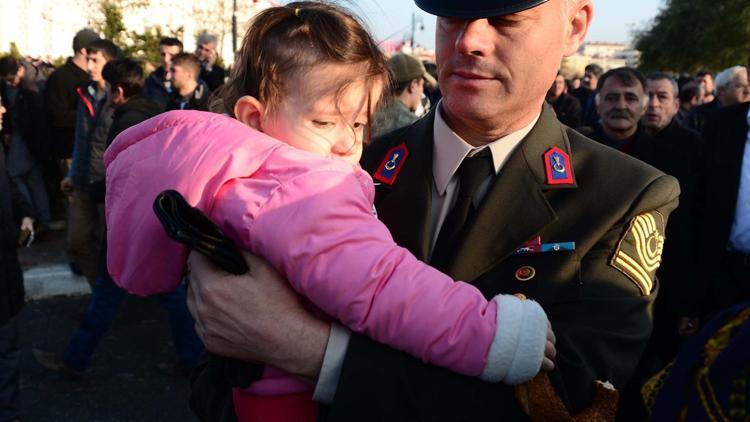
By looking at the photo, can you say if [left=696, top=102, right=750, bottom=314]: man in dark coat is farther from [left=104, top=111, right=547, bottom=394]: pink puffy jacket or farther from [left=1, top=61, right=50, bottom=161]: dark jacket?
[left=1, top=61, right=50, bottom=161]: dark jacket

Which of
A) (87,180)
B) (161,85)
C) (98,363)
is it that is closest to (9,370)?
(98,363)

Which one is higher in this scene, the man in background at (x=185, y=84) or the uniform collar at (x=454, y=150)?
the uniform collar at (x=454, y=150)

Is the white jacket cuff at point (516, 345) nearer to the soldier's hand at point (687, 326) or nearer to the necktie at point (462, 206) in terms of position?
the necktie at point (462, 206)

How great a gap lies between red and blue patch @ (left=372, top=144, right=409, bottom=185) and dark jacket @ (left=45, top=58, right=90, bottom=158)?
6.22 m

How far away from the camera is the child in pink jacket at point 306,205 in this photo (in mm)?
1239

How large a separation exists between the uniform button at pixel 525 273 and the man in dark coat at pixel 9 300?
2.75m

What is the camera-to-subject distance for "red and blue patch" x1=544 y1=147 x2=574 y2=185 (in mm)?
1649

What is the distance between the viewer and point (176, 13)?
61.8 ft

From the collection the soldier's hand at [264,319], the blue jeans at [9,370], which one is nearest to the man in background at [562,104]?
the blue jeans at [9,370]

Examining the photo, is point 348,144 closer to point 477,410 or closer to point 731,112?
point 477,410

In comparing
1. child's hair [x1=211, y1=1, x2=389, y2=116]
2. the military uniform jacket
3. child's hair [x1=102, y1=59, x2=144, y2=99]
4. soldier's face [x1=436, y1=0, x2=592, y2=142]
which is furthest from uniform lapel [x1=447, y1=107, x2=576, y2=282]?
child's hair [x1=102, y1=59, x2=144, y2=99]

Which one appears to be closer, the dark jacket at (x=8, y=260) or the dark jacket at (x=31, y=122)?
the dark jacket at (x=8, y=260)

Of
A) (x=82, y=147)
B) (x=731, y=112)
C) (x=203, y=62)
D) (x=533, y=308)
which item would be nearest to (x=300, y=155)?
(x=533, y=308)

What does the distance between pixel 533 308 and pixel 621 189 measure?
0.48 meters
